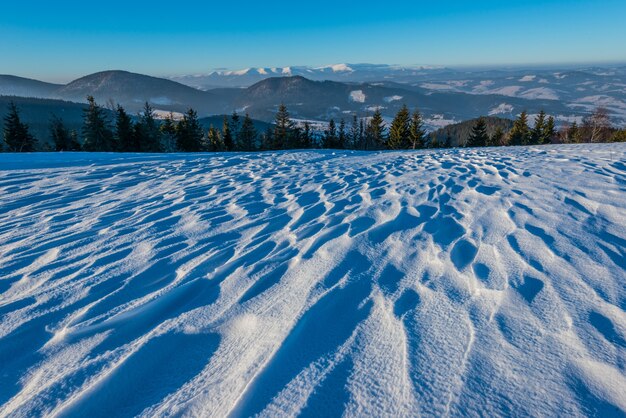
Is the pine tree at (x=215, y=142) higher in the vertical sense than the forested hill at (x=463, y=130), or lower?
higher

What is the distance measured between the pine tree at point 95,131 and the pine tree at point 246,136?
54.3 feet

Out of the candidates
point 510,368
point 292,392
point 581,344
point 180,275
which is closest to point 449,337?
point 510,368

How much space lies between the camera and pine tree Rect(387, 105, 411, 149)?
39625mm

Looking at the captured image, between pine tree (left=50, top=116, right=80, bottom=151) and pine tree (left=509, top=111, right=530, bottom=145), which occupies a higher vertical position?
pine tree (left=50, top=116, right=80, bottom=151)

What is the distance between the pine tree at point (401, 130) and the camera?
130 ft

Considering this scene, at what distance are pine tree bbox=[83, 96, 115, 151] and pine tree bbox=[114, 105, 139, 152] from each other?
116cm

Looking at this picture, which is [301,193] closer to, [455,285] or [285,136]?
[455,285]

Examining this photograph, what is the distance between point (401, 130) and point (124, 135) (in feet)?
112

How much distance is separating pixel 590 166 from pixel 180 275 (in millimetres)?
7974

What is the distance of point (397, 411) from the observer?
1.37m

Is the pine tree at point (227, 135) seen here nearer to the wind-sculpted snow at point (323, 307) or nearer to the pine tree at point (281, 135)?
the pine tree at point (281, 135)

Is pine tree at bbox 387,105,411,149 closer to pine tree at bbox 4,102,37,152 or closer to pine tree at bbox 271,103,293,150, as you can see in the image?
pine tree at bbox 271,103,293,150

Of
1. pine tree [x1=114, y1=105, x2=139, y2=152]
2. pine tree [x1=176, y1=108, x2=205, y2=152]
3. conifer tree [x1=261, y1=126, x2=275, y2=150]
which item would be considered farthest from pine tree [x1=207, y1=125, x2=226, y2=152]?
pine tree [x1=114, y1=105, x2=139, y2=152]

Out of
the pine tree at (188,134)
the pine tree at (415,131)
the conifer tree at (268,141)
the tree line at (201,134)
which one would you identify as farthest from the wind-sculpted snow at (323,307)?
the conifer tree at (268,141)
